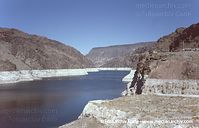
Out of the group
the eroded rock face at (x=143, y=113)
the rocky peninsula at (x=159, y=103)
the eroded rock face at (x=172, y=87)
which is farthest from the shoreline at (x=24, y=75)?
the eroded rock face at (x=143, y=113)

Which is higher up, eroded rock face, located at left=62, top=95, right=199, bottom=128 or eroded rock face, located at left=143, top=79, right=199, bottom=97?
eroded rock face, located at left=143, top=79, right=199, bottom=97

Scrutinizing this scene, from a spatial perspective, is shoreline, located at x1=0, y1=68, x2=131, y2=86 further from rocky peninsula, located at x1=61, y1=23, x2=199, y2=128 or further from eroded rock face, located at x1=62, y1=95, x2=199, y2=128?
eroded rock face, located at x1=62, y1=95, x2=199, y2=128

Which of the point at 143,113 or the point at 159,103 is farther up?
the point at 159,103

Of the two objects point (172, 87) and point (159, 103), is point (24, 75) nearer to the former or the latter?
point (172, 87)

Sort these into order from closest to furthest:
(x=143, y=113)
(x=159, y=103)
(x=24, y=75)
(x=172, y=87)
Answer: (x=143, y=113), (x=159, y=103), (x=172, y=87), (x=24, y=75)

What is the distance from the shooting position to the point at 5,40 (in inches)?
6619

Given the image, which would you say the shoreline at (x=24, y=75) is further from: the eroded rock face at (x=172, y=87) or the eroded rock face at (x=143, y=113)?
the eroded rock face at (x=143, y=113)

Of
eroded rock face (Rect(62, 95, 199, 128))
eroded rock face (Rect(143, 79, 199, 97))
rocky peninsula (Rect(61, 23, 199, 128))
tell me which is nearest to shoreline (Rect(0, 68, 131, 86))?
rocky peninsula (Rect(61, 23, 199, 128))

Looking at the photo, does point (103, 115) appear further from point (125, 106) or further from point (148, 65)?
point (148, 65)

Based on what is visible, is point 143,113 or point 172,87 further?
point 172,87

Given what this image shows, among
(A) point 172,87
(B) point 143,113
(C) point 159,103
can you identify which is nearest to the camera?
(B) point 143,113

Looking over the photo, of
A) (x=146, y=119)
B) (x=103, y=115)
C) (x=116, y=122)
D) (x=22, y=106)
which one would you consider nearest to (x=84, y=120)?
(x=103, y=115)

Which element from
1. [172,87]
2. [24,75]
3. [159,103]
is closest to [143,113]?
[159,103]

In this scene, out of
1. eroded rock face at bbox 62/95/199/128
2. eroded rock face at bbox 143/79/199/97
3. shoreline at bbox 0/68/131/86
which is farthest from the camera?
shoreline at bbox 0/68/131/86
